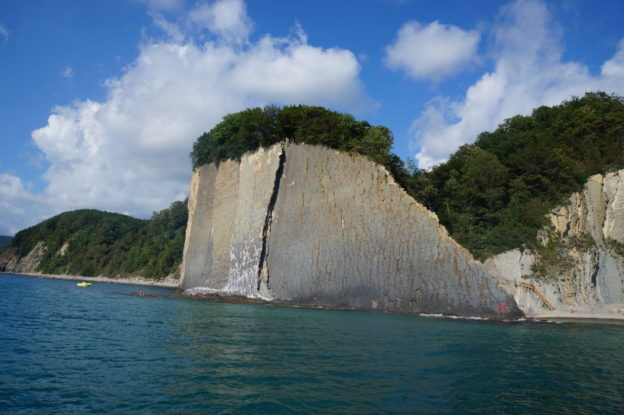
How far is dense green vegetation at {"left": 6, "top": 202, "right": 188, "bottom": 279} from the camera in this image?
76.2m

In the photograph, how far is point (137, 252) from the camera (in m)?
80.9

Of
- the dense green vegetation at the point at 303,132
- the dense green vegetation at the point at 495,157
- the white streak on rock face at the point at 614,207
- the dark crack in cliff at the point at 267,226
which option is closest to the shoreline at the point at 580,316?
the dense green vegetation at the point at 495,157

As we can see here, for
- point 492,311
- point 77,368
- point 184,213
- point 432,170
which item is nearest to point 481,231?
point 492,311

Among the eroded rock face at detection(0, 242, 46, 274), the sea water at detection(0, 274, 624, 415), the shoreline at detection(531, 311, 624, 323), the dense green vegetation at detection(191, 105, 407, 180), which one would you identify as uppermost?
the dense green vegetation at detection(191, 105, 407, 180)

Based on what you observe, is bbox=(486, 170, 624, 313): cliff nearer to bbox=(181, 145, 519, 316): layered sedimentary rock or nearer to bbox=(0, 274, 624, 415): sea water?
bbox=(181, 145, 519, 316): layered sedimentary rock

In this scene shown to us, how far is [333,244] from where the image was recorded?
1312 inches

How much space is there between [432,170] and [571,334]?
30.2 m

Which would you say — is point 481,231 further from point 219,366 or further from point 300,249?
point 219,366

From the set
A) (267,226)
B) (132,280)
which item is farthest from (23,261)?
(267,226)

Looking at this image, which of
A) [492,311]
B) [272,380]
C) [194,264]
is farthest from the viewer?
[194,264]

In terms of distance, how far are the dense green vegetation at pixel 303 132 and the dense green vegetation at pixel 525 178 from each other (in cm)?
649

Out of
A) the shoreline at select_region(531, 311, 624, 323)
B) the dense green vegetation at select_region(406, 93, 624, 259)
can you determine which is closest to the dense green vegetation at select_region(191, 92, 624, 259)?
the dense green vegetation at select_region(406, 93, 624, 259)

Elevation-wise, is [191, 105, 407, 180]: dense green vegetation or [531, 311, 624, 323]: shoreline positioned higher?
[191, 105, 407, 180]: dense green vegetation

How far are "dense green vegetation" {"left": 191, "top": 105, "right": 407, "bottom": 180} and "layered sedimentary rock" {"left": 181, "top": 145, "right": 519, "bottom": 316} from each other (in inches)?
49.2
